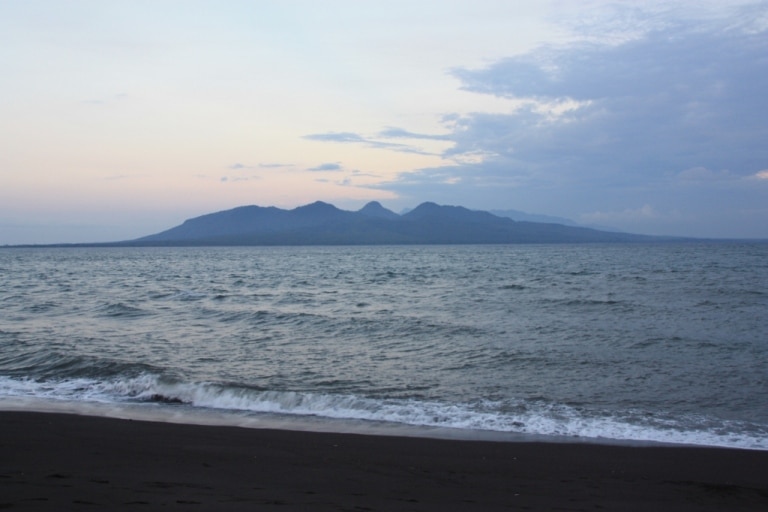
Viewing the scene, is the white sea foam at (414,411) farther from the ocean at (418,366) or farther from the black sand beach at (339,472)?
the black sand beach at (339,472)

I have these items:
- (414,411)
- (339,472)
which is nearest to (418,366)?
(414,411)

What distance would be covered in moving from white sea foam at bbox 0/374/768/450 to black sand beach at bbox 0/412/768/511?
97cm

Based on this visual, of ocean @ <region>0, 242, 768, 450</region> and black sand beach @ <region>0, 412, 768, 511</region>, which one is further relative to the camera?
ocean @ <region>0, 242, 768, 450</region>

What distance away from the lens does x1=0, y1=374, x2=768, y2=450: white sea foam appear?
10.4 metres

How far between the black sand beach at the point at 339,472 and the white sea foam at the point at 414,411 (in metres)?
0.97

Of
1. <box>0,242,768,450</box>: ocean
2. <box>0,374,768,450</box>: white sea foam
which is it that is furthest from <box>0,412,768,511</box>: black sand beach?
<box>0,242,768,450</box>: ocean

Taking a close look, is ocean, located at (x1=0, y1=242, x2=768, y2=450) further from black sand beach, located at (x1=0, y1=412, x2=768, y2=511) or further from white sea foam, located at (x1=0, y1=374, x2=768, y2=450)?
black sand beach, located at (x1=0, y1=412, x2=768, y2=511)

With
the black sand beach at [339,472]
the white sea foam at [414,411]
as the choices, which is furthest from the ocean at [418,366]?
the black sand beach at [339,472]

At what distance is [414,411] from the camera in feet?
39.0

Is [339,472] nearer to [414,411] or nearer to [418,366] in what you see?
[414,411]

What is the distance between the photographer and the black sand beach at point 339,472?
659 cm

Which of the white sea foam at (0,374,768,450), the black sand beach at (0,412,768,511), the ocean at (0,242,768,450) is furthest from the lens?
the ocean at (0,242,768,450)

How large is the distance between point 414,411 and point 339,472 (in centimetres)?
A: 430

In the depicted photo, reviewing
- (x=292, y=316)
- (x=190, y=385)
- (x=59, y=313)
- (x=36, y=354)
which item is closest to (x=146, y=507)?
(x=190, y=385)
